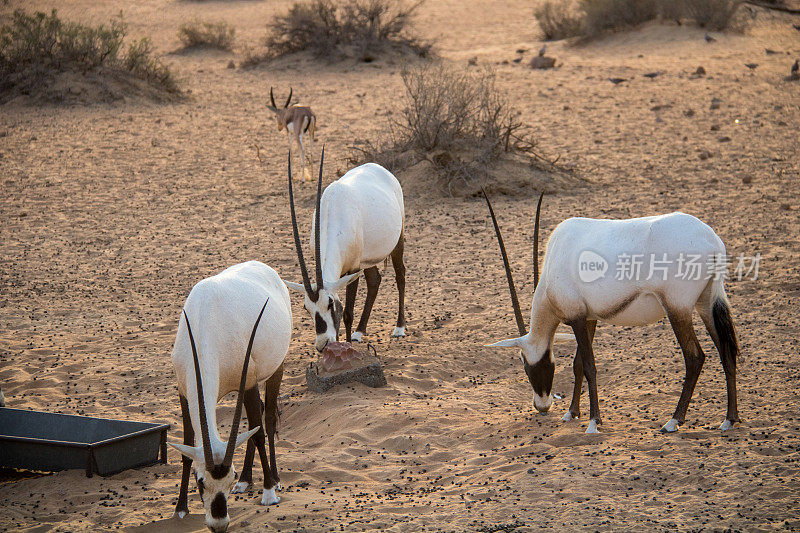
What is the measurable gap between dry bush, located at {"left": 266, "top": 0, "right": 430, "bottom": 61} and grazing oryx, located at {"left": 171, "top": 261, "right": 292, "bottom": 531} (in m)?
16.3

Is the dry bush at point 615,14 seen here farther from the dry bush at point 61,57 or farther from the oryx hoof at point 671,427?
the oryx hoof at point 671,427

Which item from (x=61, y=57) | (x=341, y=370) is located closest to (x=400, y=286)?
(x=341, y=370)

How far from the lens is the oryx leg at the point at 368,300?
7727 mm

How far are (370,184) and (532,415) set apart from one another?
107 inches

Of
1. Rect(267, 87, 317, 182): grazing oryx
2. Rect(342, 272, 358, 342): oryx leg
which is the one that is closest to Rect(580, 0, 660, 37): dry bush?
Rect(267, 87, 317, 182): grazing oryx

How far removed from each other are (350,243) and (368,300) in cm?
80

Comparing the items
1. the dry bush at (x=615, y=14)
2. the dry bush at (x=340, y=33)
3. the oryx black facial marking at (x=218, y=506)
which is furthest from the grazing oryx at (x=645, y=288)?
the dry bush at (x=615, y=14)

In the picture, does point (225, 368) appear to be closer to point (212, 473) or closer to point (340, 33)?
point (212, 473)

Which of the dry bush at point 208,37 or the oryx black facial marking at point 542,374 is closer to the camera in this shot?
the oryx black facial marking at point 542,374

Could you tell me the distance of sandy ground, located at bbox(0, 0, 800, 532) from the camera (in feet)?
15.8

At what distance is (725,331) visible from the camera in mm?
5520

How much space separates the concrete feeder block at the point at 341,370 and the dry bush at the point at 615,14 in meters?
17.9

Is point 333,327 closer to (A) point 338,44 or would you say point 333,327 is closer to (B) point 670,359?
(B) point 670,359

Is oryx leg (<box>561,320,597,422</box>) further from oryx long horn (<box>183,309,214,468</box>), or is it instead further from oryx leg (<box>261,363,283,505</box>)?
oryx long horn (<box>183,309,214,468</box>)
